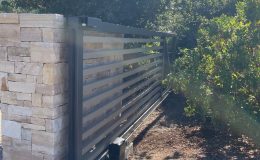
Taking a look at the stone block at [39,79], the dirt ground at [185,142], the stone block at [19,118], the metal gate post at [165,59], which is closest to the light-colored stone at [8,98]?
the stone block at [19,118]

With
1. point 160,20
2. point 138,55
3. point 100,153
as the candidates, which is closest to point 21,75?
point 100,153

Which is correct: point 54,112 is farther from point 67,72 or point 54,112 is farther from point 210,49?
point 210,49

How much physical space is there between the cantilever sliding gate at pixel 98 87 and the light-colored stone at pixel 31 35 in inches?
10.6

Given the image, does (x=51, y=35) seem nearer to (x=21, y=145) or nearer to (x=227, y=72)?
(x=21, y=145)

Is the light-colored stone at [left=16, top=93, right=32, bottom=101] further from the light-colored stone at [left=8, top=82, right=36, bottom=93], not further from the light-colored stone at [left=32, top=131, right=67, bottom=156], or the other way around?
the light-colored stone at [left=32, top=131, right=67, bottom=156]

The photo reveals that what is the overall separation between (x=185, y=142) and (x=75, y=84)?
2725mm

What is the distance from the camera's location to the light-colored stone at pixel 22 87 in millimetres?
3092

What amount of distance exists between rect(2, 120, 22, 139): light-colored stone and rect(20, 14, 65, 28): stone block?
94cm

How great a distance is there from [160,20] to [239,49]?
5025 millimetres

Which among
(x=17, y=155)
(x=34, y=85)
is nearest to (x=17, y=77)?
(x=34, y=85)

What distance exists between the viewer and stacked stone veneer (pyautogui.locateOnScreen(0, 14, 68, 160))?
9.78ft

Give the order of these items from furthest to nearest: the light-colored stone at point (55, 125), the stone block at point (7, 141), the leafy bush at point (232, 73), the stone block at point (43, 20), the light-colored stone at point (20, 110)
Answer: the leafy bush at point (232, 73)
the stone block at point (7, 141)
the light-colored stone at point (20, 110)
the light-colored stone at point (55, 125)
the stone block at point (43, 20)

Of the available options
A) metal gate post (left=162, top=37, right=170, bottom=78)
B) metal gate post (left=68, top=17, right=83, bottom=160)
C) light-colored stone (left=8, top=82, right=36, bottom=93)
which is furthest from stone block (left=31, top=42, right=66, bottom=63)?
metal gate post (left=162, top=37, right=170, bottom=78)

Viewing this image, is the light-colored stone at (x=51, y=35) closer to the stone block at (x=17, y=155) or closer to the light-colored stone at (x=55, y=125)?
the light-colored stone at (x=55, y=125)
